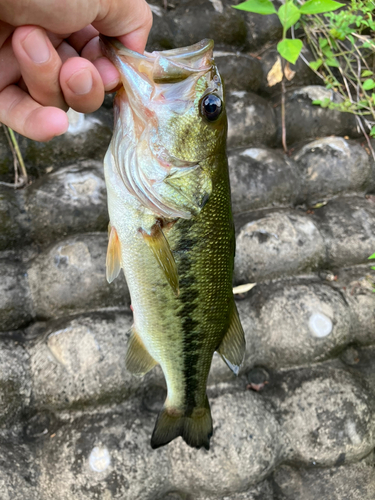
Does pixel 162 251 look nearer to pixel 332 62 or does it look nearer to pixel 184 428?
pixel 184 428

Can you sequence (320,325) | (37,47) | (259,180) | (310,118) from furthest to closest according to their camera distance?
(310,118), (259,180), (320,325), (37,47)

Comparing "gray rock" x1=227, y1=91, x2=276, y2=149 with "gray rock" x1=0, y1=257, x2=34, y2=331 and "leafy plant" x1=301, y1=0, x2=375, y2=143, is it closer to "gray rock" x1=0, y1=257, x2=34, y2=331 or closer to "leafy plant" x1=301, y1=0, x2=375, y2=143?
"leafy plant" x1=301, y1=0, x2=375, y2=143

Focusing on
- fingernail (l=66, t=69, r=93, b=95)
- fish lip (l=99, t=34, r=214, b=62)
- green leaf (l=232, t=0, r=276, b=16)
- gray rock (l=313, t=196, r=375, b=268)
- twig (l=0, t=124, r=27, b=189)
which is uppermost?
fish lip (l=99, t=34, r=214, b=62)

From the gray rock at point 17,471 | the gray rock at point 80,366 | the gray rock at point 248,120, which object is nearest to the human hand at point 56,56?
the gray rock at point 80,366

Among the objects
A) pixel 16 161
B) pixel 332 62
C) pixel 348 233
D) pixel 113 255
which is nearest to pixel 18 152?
pixel 16 161

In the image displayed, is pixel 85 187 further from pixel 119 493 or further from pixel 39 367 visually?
pixel 119 493

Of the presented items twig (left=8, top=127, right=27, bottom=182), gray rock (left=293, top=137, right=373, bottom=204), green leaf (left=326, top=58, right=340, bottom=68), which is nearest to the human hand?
twig (left=8, top=127, right=27, bottom=182)

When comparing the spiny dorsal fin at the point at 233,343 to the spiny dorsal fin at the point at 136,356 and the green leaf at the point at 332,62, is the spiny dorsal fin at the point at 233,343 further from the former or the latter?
the green leaf at the point at 332,62
